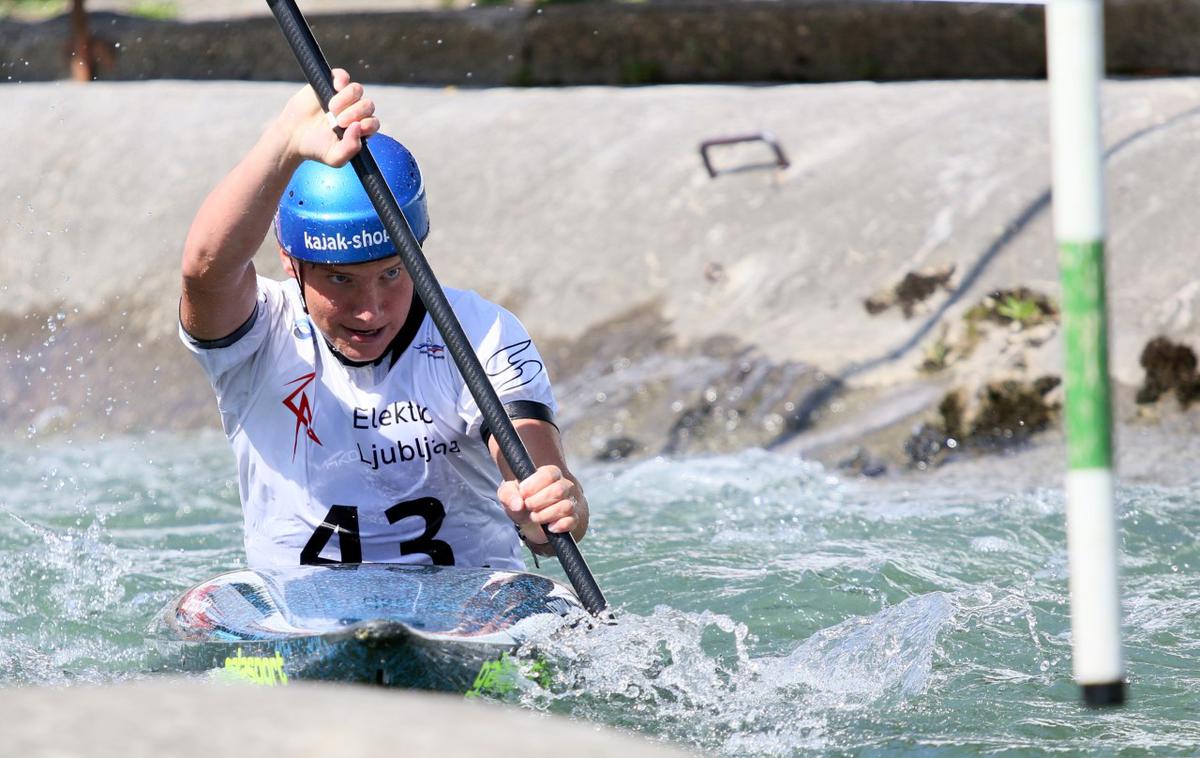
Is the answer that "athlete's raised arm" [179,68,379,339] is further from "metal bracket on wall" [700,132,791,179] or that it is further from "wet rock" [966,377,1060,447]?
"metal bracket on wall" [700,132,791,179]

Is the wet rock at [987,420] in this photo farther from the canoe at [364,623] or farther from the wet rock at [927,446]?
the canoe at [364,623]

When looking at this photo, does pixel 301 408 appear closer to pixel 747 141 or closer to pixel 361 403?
pixel 361 403

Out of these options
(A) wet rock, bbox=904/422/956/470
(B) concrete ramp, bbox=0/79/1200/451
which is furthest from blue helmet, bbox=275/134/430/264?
(B) concrete ramp, bbox=0/79/1200/451

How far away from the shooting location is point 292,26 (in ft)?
11.7

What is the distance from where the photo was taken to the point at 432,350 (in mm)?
3895

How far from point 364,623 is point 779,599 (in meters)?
2.00

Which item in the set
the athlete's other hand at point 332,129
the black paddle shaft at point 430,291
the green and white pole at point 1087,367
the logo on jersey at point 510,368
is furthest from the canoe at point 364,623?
the green and white pole at point 1087,367

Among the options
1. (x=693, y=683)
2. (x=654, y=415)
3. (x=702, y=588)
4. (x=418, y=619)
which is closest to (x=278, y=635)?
(x=418, y=619)

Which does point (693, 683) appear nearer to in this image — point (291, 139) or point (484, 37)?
point (291, 139)

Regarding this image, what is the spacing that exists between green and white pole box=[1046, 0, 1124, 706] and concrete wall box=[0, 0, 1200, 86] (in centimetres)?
805

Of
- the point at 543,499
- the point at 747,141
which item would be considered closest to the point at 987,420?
the point at 747,141

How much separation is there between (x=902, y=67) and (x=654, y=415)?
4.12 meters

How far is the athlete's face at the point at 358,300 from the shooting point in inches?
144

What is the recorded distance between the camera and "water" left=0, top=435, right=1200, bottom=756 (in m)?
3.52
